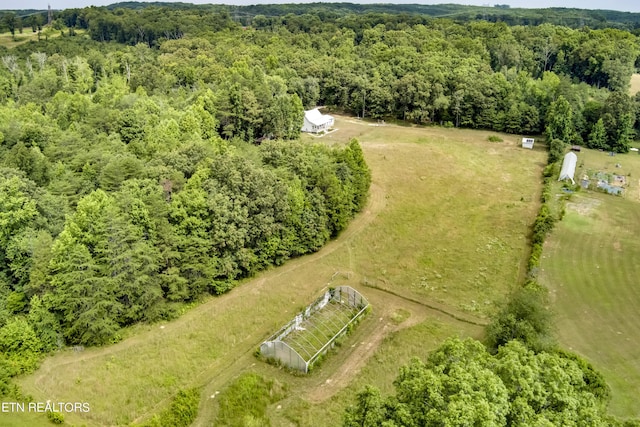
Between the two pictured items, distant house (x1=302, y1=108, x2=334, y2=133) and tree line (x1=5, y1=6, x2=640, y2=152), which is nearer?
tree line (x1=5, y1=6, x2=640, y2=152)

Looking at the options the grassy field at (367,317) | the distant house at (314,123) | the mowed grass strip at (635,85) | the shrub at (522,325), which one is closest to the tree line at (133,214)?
the grassy field at (367,317)

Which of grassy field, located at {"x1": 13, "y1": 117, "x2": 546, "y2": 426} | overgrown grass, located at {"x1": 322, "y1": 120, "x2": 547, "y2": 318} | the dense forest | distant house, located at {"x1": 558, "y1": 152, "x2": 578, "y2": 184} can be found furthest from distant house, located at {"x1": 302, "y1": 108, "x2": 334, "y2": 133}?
distant house, located at {"x1": 558, "y1": 152, "x2": 578, "y2": 184}

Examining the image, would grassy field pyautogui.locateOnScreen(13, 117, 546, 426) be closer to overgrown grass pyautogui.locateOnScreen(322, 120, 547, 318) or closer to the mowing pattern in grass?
overgrown grass pyautogui.locateOnScreen(322, 120, 547, 318)

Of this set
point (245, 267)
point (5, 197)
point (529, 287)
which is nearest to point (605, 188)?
point (529, 287)

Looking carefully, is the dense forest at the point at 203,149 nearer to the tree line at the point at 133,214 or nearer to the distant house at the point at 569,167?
the tree line at the point at 133,214

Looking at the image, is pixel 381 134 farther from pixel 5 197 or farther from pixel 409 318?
pixel 5 197

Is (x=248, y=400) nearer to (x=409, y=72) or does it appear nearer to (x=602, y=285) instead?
(x=602, y=285)
